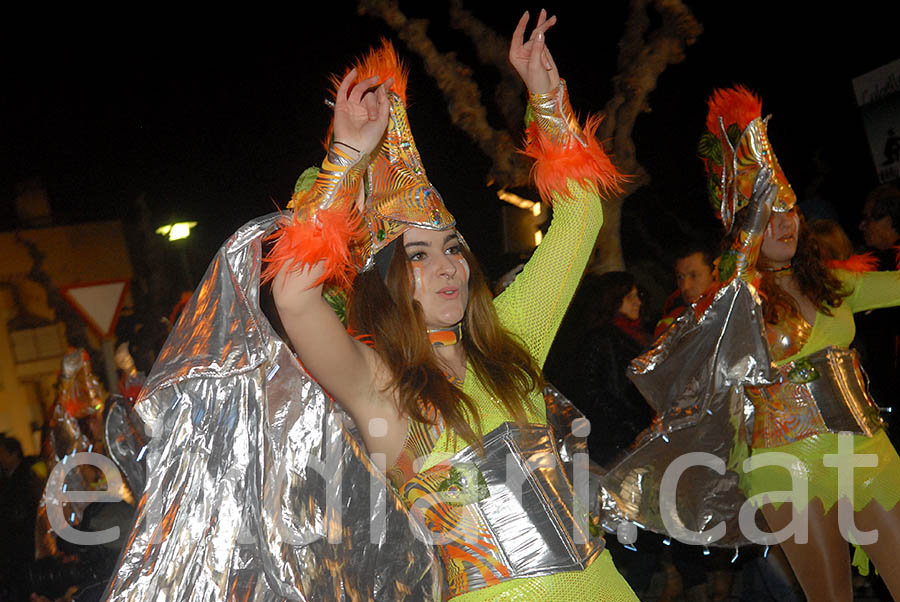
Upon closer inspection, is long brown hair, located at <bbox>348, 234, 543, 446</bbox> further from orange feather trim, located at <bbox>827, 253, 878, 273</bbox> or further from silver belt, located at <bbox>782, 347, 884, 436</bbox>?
orange feather trim, located at <bbox>827, 253, 878, 273</bbox>

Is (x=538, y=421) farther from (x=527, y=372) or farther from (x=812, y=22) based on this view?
(x=812, y=22)

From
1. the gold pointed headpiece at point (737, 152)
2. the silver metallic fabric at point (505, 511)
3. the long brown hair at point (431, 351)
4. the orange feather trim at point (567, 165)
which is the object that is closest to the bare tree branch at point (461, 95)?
the gold pointed headpiece at point (737, 152)

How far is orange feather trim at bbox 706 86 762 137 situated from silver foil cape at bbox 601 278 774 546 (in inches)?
24.8

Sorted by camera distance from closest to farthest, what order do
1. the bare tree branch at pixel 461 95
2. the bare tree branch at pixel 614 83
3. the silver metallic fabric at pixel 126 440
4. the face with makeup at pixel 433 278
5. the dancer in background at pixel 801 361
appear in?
the face with makeup at pixel 433 278 → the dancer in background at pixel 801 361 → the silver metallic fabric at pixel 126 440 → the bare tree branch at pixel 614 83 → the bare tree branch at pixel 461 95

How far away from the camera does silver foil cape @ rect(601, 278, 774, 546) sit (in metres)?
3.39

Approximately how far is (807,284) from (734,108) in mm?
777

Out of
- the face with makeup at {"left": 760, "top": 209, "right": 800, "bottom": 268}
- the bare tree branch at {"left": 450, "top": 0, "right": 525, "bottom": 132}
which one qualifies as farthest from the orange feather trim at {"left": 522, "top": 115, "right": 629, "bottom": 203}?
the bare tree branch at {"left": 450, "top": 0, "right": 525, "bottom": 132}

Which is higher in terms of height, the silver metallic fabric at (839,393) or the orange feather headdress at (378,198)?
the orange feather headdress at (378,198)

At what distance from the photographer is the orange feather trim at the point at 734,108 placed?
3.36 metres

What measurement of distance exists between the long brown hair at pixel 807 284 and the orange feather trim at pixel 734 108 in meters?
0.55

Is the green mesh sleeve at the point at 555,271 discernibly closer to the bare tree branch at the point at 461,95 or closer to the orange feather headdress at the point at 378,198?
the orange feather headdress at the point at 378,198

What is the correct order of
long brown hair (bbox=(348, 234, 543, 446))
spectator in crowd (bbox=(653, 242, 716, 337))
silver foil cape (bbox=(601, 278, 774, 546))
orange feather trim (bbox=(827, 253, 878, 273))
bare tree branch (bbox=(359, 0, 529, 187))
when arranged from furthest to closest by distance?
bare tree branch (bbox=(359, 0, 529, 187)), spectator in crowd (bbox=(653, 242, 716, 337)), orange feather trim (bbox=(827, 253, 878, 273)), silver foil cape (bbox=(601, 278, 774, 546)), long brown hair (bbox=(348, 234, 543, 446))

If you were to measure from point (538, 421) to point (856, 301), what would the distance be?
81.3 inches

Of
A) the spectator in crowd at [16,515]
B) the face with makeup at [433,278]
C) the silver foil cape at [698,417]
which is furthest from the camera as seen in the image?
the spectator in crowd at [16,515]
